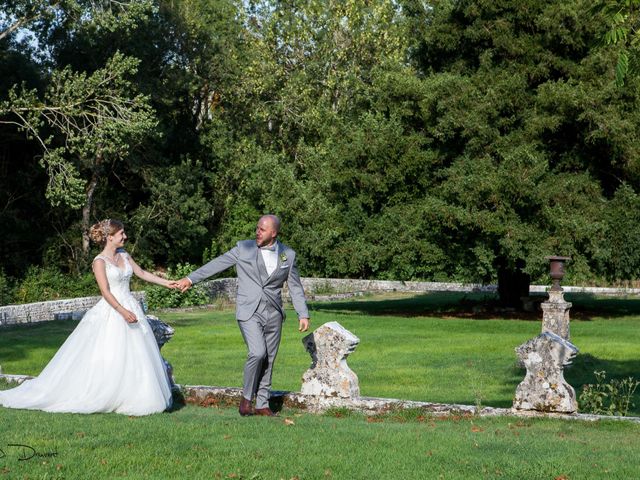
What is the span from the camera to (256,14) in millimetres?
54281

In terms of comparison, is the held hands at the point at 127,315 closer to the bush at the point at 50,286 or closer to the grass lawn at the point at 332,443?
the grass lawn at the point at 332,443

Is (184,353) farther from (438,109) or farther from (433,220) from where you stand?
(438,109)

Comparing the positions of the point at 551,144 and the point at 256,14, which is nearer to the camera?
the point at 551,144

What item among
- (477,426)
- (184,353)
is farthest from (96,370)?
(184,353)

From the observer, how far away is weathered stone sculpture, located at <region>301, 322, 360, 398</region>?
11.3 m

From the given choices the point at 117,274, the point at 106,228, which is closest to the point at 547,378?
the point at 117,274

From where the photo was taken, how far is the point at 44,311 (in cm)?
3117

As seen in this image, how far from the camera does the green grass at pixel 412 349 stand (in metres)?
16.6

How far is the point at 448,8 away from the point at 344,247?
868cm

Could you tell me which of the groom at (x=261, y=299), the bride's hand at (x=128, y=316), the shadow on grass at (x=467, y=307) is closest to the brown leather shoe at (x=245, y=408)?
the groom at (x=261, y=299)

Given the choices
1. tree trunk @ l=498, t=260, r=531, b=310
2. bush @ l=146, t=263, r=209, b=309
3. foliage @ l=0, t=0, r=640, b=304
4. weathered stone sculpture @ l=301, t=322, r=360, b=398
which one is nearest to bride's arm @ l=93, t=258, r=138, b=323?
weathered stone sculpture @ l=301, t=322, r=360, b=398

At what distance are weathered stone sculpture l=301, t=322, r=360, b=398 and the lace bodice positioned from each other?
215 centimetres

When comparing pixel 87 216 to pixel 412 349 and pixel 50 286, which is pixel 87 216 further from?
pixel 412 349
